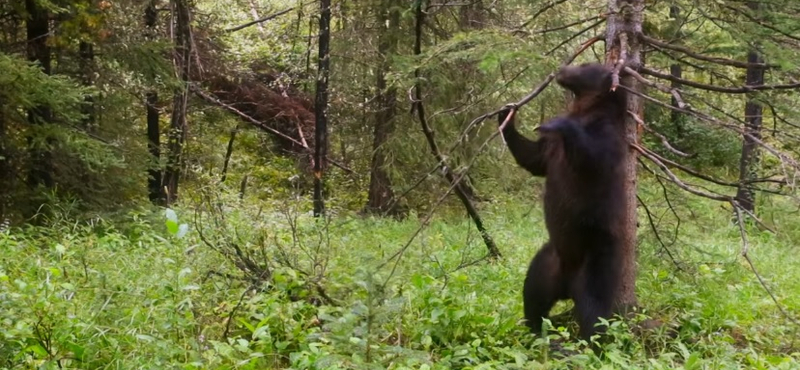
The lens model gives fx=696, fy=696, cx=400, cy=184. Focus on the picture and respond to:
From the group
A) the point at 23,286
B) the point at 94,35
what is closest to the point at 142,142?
the point at 94,35

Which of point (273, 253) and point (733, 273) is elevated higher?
point (273, 253)

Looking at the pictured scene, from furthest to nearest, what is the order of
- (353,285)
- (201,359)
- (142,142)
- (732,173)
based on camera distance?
→ 1. (732,173)
2. (142,142)
3. (353,285)
4. (201,359)

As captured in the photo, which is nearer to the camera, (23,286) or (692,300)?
(23,286)

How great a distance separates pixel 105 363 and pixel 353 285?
152 centimetres

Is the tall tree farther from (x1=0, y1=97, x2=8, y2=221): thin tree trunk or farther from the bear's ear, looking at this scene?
the bear's ear

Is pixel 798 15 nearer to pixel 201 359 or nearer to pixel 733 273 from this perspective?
pixel 733 273

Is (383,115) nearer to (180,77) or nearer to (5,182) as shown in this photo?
(180,77)

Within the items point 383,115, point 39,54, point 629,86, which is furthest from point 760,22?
point 383,115

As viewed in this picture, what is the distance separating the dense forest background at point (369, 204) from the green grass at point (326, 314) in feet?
0.07

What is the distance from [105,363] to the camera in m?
3.44

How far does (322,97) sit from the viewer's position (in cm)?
1213

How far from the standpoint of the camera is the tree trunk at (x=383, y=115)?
41.7 feet

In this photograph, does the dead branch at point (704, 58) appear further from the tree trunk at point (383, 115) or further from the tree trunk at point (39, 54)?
the tree trunk at point (383, 115)

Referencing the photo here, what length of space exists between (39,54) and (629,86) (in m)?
7.68
